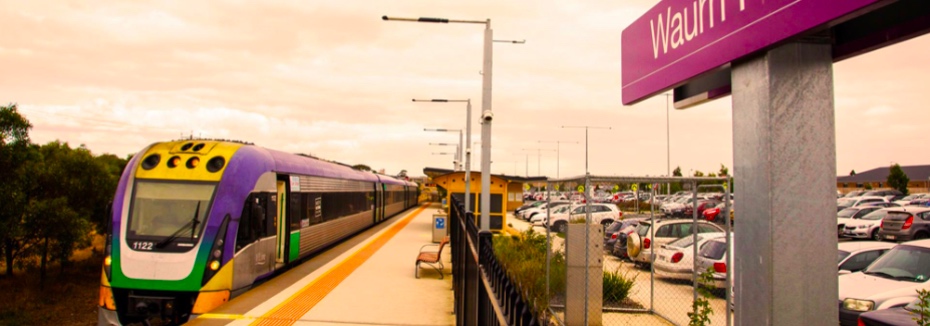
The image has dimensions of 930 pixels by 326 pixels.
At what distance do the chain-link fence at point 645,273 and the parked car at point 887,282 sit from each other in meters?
1.74

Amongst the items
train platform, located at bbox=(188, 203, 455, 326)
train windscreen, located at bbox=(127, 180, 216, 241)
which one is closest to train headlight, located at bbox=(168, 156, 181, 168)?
train windscreen, located at bbox=(127, 180, 216, 241)

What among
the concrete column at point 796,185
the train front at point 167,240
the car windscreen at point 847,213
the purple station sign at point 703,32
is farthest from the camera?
the car windscreen at point 847,213

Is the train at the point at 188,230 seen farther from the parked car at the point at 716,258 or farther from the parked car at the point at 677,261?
the parked car at the point at 716,258

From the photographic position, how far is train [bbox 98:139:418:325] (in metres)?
10.2

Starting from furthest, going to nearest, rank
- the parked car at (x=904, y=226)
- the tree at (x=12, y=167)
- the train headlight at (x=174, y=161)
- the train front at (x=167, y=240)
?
1. the parked car at (x=904, y=226)
2. the tree at (x=12, y=167)
3. the train headlight at (x=174, y=161)
4. the train front at (x=167, y=240)

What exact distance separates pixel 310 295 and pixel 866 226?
22.4 meters

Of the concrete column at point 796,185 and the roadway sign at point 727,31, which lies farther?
the concrete column at point 796,185

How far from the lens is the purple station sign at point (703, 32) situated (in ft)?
7.12

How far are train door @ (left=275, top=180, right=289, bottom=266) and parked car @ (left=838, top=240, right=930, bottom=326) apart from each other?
10.7 m

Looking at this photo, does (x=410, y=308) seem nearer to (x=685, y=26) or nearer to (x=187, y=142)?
(x=187, y=142)

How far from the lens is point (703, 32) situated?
283 cm

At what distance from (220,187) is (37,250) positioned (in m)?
15.7

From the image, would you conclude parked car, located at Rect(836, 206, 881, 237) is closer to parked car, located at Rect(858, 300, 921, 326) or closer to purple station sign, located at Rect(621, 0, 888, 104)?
parked car, located at Rect(858, 300, 921, 326)

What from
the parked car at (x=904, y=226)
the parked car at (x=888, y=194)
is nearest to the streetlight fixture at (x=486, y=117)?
the parked car at (x=904, y=226)
